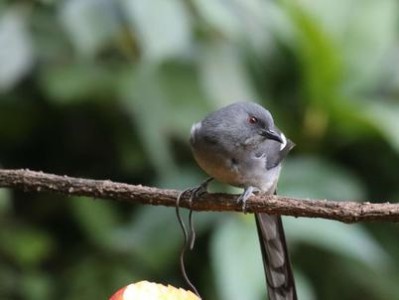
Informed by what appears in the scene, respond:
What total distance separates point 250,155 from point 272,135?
0.08m

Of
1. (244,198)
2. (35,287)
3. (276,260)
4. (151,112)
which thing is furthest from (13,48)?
(244,198)

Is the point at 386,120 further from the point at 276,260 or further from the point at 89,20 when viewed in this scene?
the point at 276,260

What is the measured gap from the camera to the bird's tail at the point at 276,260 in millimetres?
2174

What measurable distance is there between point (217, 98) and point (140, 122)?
278 millimetres

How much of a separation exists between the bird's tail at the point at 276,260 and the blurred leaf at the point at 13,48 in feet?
3.90

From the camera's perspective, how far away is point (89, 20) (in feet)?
10.1

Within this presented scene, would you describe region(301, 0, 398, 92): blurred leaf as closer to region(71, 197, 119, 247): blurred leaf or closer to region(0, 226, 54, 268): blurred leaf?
region(71, 197, 119, 247): blurred leaf

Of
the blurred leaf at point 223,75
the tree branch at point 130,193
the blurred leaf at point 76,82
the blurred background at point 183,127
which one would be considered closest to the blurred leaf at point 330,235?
the blurred background at point 183,127

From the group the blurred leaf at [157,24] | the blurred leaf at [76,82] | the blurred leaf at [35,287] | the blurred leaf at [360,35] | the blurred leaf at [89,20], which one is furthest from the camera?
the blurred leaf at [360,35]

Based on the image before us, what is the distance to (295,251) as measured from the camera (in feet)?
11.9

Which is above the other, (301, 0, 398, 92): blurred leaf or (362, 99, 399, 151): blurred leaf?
(301, 0, 398, 92): blurred leaf

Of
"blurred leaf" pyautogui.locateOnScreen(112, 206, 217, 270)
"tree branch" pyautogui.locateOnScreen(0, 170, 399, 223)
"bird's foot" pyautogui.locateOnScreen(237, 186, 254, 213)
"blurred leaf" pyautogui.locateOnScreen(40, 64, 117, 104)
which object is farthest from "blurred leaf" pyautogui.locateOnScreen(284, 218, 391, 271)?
"tree branch" pyautogui.locateOnScreen(0, 170, 399, 223)

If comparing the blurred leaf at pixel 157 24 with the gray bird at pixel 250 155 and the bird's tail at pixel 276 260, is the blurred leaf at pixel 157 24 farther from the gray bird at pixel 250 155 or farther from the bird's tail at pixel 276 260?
the bird's tail at pixel 276 260

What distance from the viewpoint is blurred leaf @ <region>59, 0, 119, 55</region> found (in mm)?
3057
